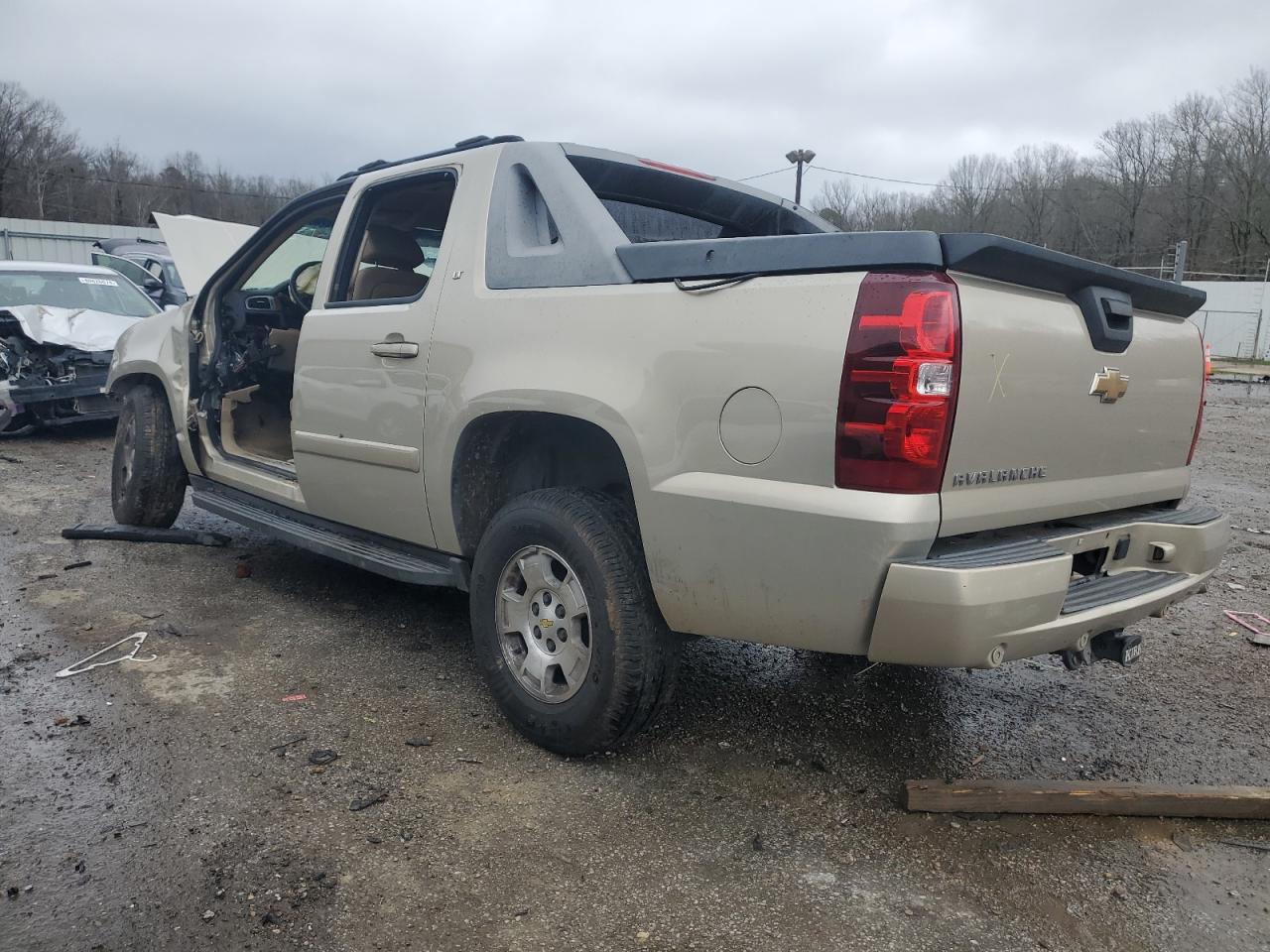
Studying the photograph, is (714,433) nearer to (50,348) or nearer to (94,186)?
(50,348)

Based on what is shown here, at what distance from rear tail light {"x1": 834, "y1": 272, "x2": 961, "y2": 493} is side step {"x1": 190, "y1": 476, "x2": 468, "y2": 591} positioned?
Result: 1.66 meters

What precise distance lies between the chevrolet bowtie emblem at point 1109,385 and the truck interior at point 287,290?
2.41 metres

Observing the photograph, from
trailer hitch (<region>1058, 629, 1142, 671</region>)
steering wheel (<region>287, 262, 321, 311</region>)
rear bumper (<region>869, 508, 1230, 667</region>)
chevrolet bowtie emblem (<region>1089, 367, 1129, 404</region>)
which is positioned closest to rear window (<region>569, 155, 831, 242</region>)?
chevrolet bowtie emblem (<region>1089, 367, 1129, 404</region>)

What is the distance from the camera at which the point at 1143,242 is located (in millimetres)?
53281

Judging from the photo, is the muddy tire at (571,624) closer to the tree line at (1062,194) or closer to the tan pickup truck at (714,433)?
the tan pickup truck at (714,433)

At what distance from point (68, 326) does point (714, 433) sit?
8.43m

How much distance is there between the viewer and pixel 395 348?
3457 millimetres

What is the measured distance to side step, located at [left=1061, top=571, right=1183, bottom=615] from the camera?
8.33 ft

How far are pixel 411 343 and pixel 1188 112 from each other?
6284 centimetres

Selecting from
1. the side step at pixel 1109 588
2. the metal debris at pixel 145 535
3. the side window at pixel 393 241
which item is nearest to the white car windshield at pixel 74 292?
the metal debris at pixel 145 535

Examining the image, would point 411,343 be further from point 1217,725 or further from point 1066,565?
point 1217,725

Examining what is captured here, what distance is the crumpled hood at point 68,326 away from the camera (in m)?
8.41

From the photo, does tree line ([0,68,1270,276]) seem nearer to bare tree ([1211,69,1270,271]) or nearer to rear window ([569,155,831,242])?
bare tree ([1211,69,1270,271])

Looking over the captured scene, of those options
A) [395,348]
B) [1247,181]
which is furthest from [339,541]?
[1247,181]
